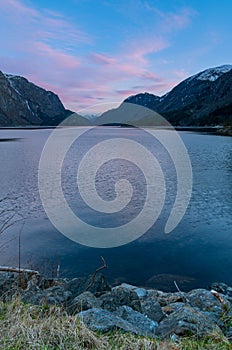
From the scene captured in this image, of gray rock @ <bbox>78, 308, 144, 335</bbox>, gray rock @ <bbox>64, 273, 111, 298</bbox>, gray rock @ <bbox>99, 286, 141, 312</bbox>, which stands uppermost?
gray rock @ <bbox>78, 308, 144, 335</bbox>

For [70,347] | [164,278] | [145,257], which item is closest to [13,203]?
[145,257]

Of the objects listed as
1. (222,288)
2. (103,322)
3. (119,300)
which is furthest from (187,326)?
(222,288)

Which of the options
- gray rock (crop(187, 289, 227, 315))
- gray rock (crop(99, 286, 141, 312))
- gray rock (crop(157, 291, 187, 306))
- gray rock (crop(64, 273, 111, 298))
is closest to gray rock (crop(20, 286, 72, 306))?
gray rock (crop(64, 273, 111, 298))

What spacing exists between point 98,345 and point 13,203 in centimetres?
1476

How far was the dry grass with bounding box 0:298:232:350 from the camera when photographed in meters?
3.43

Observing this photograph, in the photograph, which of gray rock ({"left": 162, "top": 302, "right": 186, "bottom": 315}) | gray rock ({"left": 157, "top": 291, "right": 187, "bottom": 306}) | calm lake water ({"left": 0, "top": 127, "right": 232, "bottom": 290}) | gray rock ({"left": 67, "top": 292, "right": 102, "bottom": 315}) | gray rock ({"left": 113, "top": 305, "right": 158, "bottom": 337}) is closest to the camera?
gray rock ({"left": 113, "top": 305, "right": 158, "bottom": 337})

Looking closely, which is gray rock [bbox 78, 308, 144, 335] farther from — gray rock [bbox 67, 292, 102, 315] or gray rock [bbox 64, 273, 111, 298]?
gray rock [bbox 64, 273, 111, 298]

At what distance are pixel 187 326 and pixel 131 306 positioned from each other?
64.6 inches

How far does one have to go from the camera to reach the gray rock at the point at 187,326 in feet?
13.7

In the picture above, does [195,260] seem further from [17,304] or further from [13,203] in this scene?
[13,203]

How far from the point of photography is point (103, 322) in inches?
162

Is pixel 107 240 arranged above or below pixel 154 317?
below

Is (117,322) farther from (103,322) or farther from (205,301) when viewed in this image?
(205,301)

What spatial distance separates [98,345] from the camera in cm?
349
